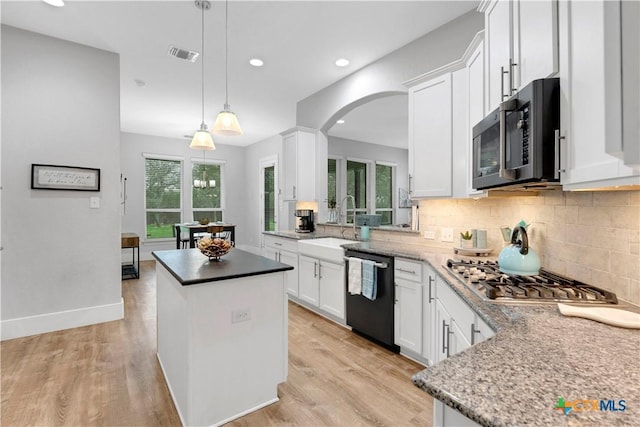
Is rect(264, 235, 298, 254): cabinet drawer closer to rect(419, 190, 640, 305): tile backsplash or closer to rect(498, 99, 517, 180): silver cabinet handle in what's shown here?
rect(419, 190, 640, 305): tile backsplash

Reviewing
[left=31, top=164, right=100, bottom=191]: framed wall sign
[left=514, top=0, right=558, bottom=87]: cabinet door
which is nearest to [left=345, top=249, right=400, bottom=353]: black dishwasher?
[left=514, top=0, right=558, bottom=87]: cabinet door

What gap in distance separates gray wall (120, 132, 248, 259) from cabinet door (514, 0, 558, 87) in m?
7.30

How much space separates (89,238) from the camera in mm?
3359

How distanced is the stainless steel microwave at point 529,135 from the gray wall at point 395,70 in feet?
5.29

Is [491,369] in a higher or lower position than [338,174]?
lower

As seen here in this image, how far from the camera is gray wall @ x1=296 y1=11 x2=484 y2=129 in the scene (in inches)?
109

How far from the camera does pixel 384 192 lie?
8.63 metres

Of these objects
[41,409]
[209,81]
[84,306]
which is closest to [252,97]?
[209,81]

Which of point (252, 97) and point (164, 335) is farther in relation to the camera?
point (252, 97)

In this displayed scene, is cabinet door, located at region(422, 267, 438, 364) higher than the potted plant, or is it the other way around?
the potted plant

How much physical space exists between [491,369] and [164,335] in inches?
91.0

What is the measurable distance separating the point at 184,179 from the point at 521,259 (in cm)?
766

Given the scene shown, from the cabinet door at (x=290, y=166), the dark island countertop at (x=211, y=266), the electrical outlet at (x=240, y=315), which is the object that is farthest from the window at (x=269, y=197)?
the electrical outlet at (x=240, y=315)

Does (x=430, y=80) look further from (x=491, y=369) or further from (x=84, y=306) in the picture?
(x=84, y=306)
